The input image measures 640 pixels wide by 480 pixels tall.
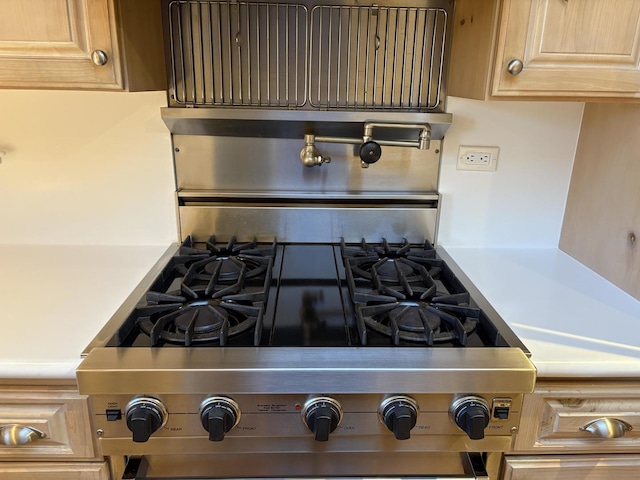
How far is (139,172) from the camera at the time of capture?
4.42ft

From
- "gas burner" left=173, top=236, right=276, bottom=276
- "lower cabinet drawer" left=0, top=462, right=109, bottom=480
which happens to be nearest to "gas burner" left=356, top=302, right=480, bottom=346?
"gas burner" left=173, top=236, right=276, bottom=276

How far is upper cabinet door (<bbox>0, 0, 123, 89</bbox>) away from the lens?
928 millimetres

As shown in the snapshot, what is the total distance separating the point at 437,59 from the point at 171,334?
99cm

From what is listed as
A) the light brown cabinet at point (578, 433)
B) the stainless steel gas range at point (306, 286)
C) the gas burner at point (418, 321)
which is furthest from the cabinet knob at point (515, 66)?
the light brown cabinet at point (578, 433)

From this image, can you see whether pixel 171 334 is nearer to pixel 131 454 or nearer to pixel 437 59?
pixel 131 454

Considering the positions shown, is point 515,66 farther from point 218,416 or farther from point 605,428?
point 218,416

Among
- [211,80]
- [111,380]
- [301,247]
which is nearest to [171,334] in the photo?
[111,380]

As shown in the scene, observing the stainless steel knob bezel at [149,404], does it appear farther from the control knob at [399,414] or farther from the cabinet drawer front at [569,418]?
the cabinet drawer front at [569,418]

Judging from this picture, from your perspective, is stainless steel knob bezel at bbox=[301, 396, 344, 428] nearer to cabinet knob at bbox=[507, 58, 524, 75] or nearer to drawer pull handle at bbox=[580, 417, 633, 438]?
drawer pull handle at bbox=[580, 417, 633, 438]

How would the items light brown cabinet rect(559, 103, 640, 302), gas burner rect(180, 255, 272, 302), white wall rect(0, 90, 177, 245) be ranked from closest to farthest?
gas burner rect(180, 255, 272, 302) < light brown cabinet rect(559, 103, 640, 302) < white wall rect(0, 90, 177, 245)

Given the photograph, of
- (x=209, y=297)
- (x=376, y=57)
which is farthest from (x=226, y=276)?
(x=376, y=57)

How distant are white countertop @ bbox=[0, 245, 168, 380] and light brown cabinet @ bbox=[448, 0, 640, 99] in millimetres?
968

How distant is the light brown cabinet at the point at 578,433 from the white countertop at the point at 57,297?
0.87m

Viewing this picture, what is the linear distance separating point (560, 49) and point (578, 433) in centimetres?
78
